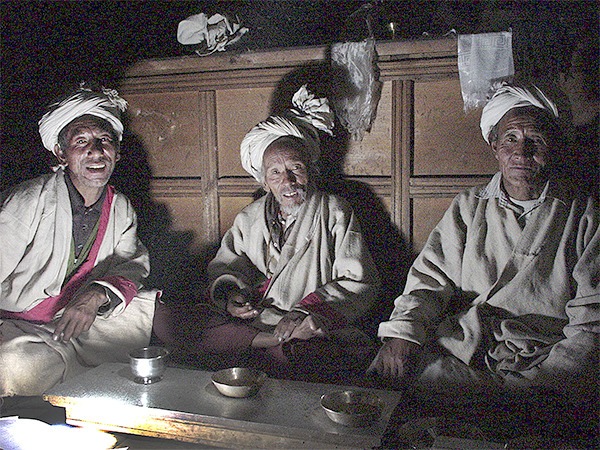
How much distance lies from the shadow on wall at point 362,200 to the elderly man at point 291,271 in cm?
16

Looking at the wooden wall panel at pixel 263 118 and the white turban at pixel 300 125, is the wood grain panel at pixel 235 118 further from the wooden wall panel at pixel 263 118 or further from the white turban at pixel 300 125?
the white turban at pixel 300 125

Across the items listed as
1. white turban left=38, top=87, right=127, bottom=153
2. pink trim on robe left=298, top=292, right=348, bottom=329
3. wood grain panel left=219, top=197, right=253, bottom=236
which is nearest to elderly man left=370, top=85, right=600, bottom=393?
pink trim on robe left=298, top=292, right=348, bottom=329

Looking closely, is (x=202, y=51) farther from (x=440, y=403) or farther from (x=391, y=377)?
(x=440, y=403)

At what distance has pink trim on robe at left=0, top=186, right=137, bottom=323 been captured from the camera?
310 centimetres

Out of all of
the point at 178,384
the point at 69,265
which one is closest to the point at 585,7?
the point at 178,384

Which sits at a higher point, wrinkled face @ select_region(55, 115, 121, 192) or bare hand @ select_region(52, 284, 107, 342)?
wrinkled face @ select_region(55, 115, 121, 192)

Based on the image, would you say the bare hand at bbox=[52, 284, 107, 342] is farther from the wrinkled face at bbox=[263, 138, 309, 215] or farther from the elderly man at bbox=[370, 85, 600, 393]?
the elderly man at bbox=[370, 85, 600, 393]

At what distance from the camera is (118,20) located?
12.3 feet

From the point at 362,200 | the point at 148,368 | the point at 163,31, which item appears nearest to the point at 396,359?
the point at 362,200

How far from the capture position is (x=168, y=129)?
369 centimetres

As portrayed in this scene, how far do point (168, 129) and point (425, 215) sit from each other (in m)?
1.78

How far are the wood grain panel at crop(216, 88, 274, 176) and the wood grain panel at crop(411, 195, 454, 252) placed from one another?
1.12 metres

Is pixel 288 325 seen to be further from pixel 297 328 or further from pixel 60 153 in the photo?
pixel 60 153

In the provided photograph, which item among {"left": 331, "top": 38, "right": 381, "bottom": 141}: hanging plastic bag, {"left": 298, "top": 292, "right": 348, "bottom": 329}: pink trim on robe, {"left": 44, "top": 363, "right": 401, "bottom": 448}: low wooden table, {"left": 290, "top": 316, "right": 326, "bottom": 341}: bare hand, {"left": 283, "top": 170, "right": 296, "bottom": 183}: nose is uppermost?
{"left": 331, "top": 38, "right": 381, "bottom": 141}: hanging plastic bag
